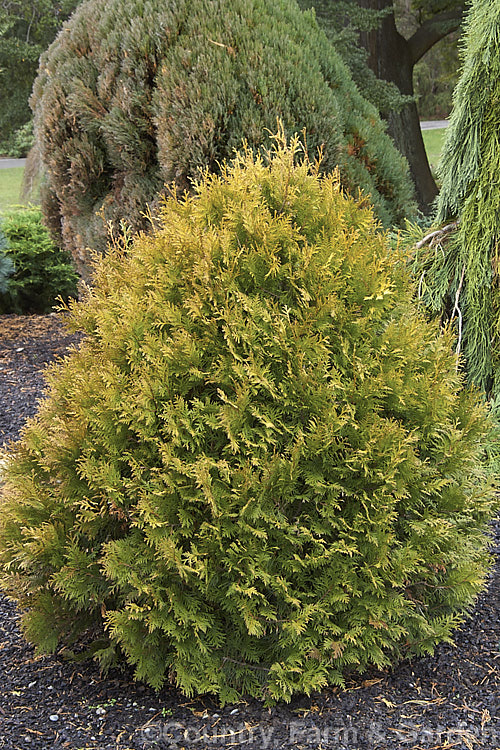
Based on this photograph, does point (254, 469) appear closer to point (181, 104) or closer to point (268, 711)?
point (268, 711)

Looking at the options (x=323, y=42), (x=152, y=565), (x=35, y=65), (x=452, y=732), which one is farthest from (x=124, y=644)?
(x=35, y=65)

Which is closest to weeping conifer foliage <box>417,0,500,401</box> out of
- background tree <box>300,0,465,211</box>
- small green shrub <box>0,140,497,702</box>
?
small green shrub <box>0,140,497,702</box>

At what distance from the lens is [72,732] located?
239 centimetres

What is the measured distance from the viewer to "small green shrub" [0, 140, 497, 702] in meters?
2.41

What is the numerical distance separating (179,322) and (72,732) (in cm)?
142

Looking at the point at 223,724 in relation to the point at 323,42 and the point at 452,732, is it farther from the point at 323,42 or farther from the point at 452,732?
the point at 323,42

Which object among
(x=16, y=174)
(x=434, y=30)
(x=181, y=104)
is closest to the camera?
(x=181, y=104)

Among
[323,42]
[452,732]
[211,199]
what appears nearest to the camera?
[452,732]

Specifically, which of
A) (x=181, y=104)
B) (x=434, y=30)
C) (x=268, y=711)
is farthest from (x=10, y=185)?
(x=268, y=711)

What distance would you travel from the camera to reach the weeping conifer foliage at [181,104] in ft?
16.0

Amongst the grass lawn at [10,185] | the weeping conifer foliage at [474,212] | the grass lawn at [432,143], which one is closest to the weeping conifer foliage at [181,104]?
the weeping conifer foliage at [474,212]

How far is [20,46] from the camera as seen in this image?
823 inches

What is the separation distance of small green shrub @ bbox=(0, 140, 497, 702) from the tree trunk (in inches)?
419

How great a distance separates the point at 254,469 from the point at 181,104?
3294 mm
